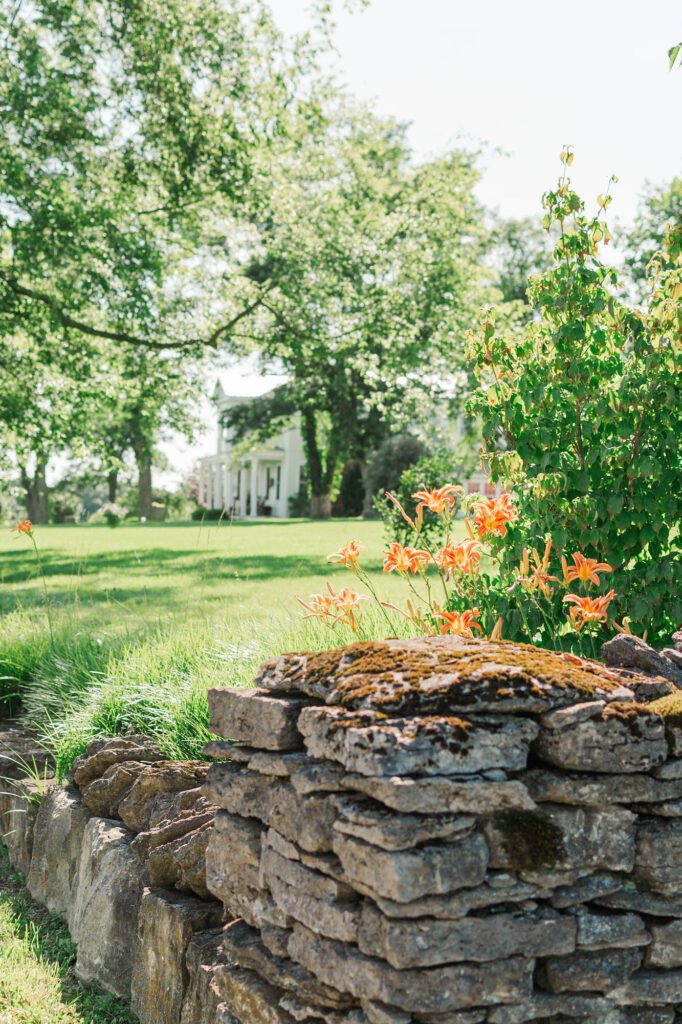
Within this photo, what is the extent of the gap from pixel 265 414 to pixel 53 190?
72.9 ft

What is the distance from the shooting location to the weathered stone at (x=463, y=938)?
227 centimetres

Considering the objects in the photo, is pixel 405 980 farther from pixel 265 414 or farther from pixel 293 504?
pixel 293 504

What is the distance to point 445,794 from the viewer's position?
2.32 meters

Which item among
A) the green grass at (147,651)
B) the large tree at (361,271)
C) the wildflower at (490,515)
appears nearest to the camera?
the wildflower at (490,515)

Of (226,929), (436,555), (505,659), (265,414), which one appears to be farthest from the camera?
(265,414)

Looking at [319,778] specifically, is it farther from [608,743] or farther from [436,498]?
[436,498]

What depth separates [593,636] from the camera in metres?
4.21

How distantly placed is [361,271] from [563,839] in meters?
16.2

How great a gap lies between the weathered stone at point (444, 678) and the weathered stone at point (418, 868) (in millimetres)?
332

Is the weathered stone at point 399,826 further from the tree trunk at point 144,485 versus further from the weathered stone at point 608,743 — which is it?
the tree trunk at point 144,485

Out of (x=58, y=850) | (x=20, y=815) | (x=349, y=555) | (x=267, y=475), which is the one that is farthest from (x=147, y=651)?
(x=267, y=475)

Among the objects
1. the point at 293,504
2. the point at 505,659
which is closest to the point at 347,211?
the point at 505,659

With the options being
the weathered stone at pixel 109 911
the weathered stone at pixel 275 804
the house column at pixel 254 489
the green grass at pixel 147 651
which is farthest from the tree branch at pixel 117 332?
the house column at pixel 254 489

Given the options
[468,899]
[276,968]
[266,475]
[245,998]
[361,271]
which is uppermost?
[361,271]
